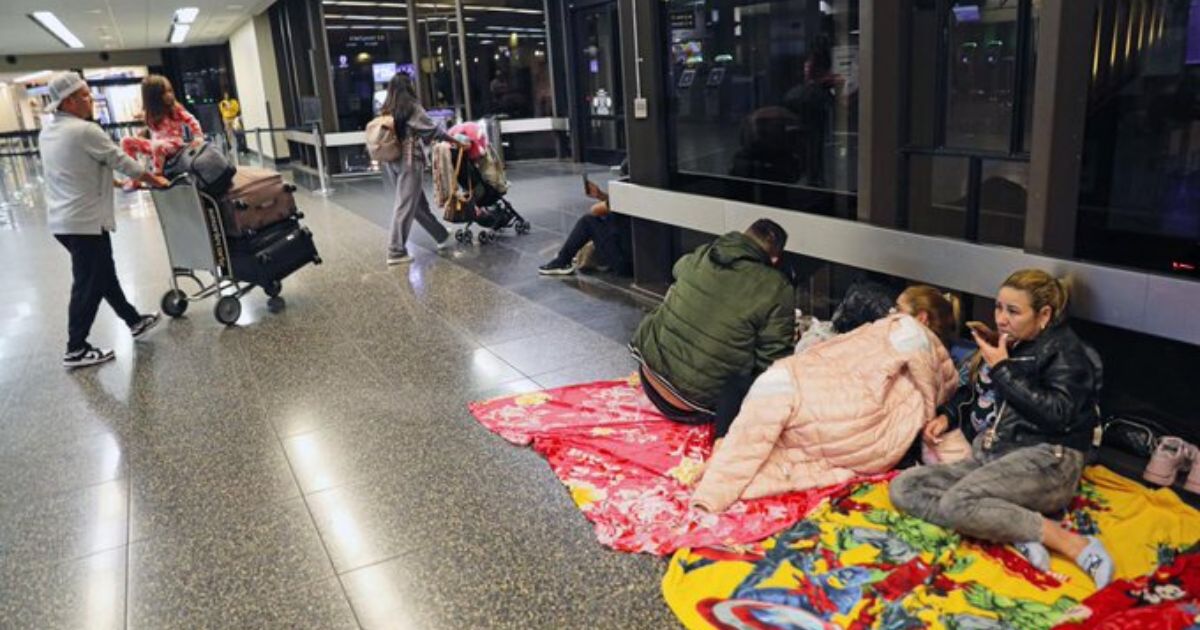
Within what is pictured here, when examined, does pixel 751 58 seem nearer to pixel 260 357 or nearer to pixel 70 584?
pixel 260 357

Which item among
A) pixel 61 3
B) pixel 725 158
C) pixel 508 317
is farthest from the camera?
pixel 61 3

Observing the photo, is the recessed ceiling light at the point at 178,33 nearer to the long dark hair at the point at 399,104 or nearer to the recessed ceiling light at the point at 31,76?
the recessed ceiling light at the point at 31,76

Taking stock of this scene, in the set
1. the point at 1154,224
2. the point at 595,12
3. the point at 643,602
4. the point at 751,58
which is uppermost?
the point at 595,12

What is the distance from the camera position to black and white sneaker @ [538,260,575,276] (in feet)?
22.7

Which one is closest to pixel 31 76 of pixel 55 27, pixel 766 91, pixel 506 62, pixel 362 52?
pixel 55 27

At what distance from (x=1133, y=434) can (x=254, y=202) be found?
534 centimetres

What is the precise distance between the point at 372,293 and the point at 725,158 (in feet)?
9.93

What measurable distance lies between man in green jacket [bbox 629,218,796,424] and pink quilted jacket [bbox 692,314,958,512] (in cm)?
28

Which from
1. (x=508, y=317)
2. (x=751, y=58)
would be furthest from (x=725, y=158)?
(x=508, y=317)

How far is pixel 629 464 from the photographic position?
347 centimetres

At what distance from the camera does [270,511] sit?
333 centimetres

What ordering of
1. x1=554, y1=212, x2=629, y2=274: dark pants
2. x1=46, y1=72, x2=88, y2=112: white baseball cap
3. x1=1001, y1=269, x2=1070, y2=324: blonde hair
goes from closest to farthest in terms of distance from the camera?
x1=1001, y1=269, x2=1070, y2=324: blonde hair → x1=46, y1=72, x2=88, y2=112: white baseball cap → x1=554, y1=212, x2=629, y2=274: dark pants

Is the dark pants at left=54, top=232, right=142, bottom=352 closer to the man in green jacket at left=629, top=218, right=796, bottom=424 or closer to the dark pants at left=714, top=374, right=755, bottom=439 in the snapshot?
the man in green jacket at left=629, top=218, right=796, bottom=424

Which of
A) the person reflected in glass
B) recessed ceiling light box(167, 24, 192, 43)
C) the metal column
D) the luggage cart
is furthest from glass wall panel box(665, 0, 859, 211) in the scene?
recessed ceiling light box(167, 24, 192, 43)
